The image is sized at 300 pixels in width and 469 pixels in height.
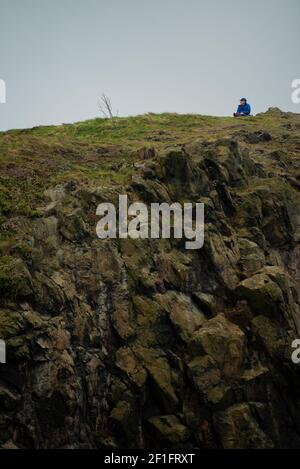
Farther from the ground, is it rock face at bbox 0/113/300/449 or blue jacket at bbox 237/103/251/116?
blue jacket at bbox 237/103/251/116

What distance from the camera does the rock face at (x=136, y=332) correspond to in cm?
1712

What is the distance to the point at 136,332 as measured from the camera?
20.0 meters

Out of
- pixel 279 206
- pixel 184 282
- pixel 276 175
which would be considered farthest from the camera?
pixel 276 175

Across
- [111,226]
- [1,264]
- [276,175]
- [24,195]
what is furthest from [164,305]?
[276,175]

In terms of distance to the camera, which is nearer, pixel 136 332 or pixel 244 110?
pixel 136 332

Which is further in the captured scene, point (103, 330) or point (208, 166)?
point (208, 166)

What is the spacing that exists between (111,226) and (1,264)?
20.6 ft

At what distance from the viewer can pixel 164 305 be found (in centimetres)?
2116

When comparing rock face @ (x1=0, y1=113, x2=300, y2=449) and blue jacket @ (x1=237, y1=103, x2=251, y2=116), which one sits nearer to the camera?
rock face @ (x1=0, y1=113, x2=300, y2=449)

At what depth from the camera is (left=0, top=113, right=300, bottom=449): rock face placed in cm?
1712

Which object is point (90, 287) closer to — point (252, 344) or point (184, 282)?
point (184, 282)

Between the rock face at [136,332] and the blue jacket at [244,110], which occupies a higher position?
the blue jacket at [244,110]

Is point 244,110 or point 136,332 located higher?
point 244,110
